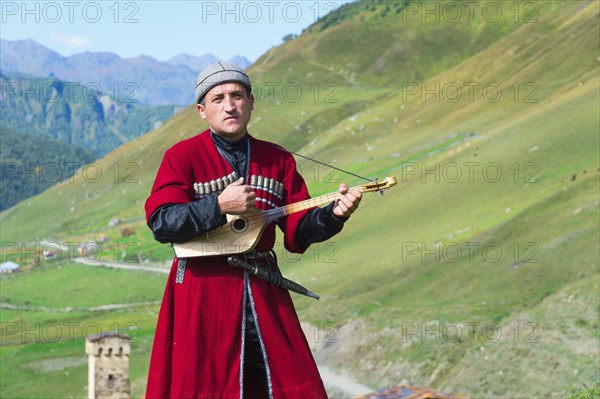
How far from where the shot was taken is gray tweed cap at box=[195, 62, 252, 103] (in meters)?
8.09

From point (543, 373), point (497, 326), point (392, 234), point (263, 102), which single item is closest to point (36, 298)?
point (392, 234)

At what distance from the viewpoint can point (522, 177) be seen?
62.8 m

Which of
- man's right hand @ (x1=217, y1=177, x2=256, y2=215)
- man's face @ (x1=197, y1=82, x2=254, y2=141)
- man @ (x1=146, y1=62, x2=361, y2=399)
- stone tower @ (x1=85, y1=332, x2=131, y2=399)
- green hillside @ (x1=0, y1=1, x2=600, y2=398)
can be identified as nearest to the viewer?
man's right hand @ (x1=217, y1=177, x2=256, y2=215)

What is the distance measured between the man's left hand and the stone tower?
84.2ft

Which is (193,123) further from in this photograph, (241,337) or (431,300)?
(241,337)

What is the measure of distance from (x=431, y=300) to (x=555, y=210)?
10.0 m

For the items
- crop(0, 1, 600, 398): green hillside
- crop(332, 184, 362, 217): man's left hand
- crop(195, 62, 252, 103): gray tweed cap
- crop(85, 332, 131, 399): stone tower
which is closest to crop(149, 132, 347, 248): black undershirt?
crop(332, 184, 362, 217): man's left hand

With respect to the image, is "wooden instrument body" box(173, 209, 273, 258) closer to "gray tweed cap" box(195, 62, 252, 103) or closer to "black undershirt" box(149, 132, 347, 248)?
"black undershirt" box(149, 132, 347, 248)

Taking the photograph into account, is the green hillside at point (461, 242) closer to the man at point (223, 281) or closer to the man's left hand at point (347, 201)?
the man at point (223, 281)

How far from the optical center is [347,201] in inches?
308

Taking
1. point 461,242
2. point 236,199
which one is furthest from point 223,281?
point 461,242

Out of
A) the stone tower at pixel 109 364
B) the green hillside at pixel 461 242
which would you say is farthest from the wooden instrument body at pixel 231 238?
the stone tower at pixel 109 364

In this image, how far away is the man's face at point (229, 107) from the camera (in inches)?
318

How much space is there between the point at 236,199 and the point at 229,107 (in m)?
0.87
